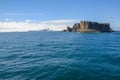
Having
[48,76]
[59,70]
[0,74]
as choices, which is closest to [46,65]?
[59,70]

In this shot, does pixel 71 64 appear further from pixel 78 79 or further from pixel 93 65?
pixel 78 79

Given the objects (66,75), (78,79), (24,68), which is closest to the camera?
(78,79)

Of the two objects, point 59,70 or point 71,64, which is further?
point 71,64

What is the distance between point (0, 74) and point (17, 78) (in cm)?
364

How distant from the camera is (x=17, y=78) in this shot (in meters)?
25.0

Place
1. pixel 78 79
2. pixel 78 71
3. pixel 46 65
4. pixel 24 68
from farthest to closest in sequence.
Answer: pixel 46 65 → pixel 24 68 → pixel 78 71 → pixel 78 79

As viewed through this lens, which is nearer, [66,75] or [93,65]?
[66,75]

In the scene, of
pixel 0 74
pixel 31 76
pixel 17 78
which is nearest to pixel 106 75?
pixel 31 76

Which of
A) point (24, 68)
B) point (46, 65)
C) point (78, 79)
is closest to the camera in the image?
point (78, 79)

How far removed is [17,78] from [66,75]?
7100mm

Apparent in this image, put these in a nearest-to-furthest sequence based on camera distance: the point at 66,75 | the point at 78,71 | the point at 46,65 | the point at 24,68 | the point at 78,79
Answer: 1. the point at 78,79
2. the point at 66,75
3. the point at 78,71
4. the point at 24,68
5. the point at 46,65

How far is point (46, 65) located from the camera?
32.7 meters

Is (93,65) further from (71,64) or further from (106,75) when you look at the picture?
(106,75)

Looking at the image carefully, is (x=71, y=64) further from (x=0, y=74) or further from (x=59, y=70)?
(x=0, y=74)
